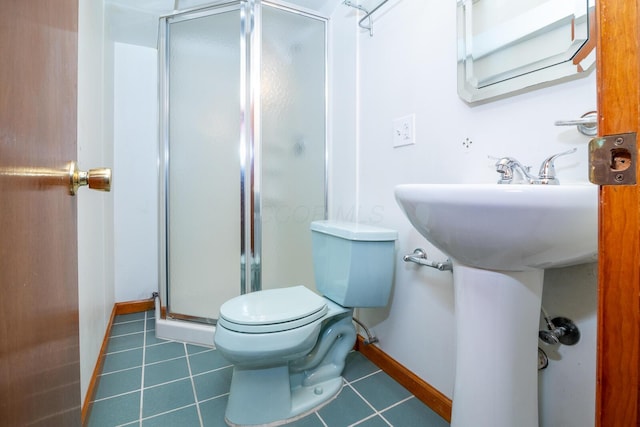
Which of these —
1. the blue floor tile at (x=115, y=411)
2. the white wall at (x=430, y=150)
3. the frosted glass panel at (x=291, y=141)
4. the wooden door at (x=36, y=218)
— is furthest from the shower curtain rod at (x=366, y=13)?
the blue floor tile at (x=115, y=411)

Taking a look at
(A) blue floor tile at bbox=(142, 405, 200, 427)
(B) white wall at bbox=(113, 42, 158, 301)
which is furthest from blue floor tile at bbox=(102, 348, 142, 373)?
(B) white wall at bbox=(113, 42, 158, 301)

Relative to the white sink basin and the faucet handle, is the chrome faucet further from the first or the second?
the white sink basin

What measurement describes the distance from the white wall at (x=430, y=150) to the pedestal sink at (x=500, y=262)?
0.07m

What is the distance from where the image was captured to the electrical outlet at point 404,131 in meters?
1.21

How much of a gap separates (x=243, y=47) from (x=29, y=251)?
5.26ft

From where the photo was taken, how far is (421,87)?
1172 mm

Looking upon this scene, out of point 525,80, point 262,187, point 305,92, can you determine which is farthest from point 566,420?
point 305,92

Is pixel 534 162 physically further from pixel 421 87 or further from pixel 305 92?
pixel 305 92

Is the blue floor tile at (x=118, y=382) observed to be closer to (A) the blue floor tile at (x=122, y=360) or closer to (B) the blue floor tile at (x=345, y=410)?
(A) the blue floor tile at (x=122, y=360)

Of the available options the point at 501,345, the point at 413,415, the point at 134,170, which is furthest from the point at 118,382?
the point at 501,345

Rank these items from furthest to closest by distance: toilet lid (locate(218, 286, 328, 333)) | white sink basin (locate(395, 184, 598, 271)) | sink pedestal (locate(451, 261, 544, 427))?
toilet lid (locate(218, 286, 328, 333)), sink pedestal (locate(451, 261, 544, 427)), white sink basin (locate(395, 184, 598, 271))

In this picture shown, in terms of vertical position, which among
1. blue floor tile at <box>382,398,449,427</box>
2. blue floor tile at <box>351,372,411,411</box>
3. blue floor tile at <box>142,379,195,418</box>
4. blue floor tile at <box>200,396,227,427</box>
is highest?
blue floor tile at <box>142,379,195,418</box>

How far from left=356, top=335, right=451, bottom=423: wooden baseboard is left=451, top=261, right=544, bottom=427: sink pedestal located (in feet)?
1.26

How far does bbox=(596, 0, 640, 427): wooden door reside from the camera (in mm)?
286
